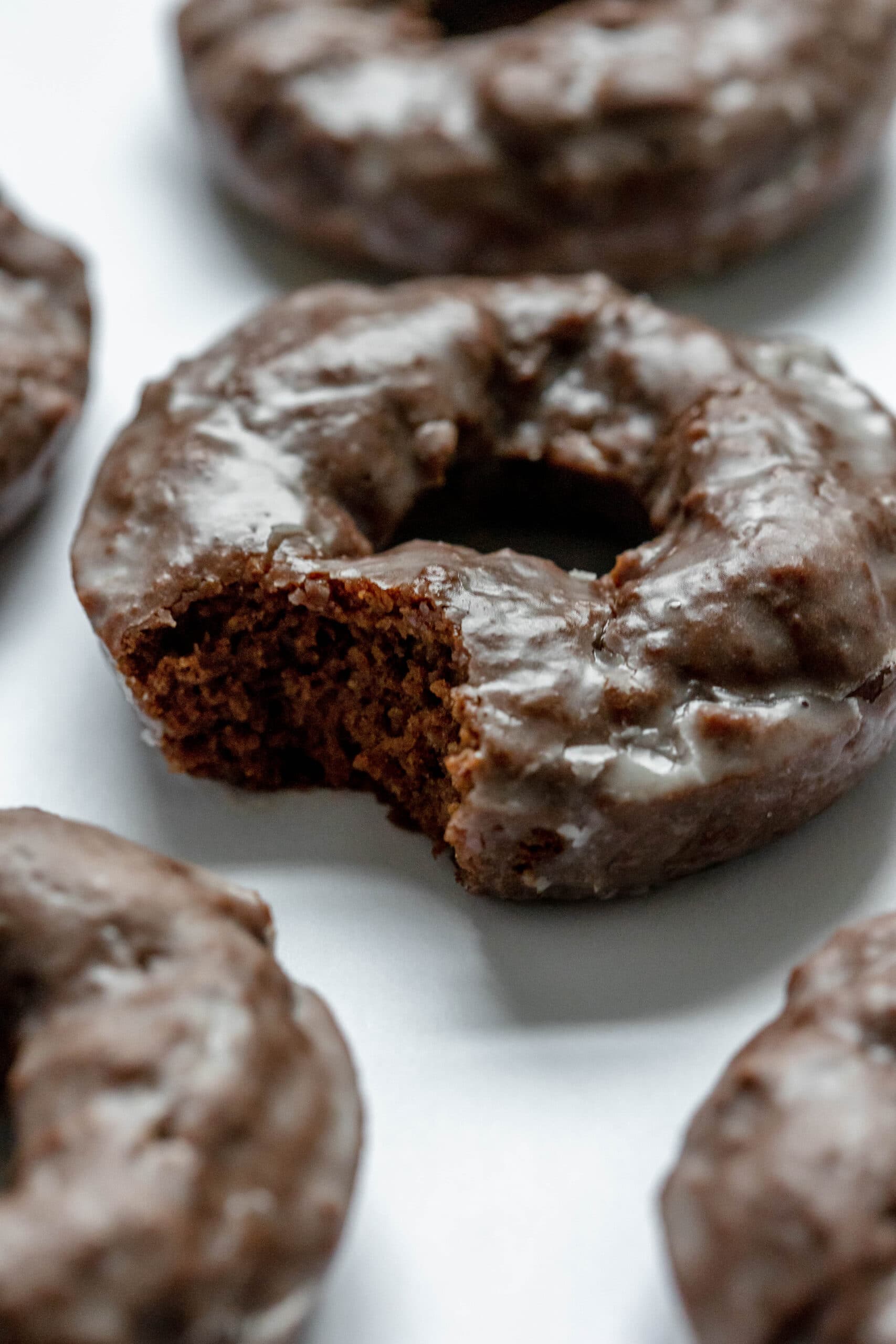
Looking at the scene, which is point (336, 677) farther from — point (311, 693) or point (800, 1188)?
point (800, 1188)

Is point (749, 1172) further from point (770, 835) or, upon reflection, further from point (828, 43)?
point (828, 43)

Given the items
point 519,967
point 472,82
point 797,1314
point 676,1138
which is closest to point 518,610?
point 519,967

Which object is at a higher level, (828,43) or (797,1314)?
(828,43)

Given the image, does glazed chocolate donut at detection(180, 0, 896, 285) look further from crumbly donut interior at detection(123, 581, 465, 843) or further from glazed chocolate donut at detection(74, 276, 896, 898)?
crumbly donut interior at detection(123, 581, 465, 843)

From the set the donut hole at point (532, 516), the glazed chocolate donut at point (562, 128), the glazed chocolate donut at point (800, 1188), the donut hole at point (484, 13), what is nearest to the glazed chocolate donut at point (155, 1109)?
the glazed chocolate donut at point (800, 1188)

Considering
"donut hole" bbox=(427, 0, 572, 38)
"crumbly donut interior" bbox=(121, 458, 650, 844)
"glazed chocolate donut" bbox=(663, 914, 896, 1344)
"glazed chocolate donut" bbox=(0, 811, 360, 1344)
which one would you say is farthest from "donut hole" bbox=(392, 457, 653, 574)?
"donut hole" bbox=(427, 0, 572, 38)
